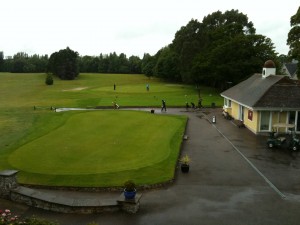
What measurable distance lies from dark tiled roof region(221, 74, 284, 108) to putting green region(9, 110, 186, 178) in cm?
723

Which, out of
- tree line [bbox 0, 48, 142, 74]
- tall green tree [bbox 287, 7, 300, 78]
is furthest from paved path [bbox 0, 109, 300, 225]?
tree line [bbox 0, 48, 142, 74]

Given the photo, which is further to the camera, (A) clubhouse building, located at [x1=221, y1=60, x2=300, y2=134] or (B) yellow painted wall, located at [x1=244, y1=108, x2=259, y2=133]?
(B) yellow painted wall, located at [x1=244, y1=108, x2=259, y2=133]

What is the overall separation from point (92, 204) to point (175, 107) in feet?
124

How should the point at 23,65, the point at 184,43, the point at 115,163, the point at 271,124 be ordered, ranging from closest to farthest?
the point at 115,163 < the point at 271,124 < the point at 184,43 < the point at 23,65

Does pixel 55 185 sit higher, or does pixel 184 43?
pixel 184 43

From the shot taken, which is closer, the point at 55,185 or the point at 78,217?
the point at 78,217

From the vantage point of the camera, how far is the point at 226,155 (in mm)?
24734

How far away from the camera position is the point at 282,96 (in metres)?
32.5

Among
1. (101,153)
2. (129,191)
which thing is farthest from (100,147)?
(129,191)

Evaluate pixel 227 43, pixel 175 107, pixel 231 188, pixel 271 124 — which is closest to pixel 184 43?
pixel 227 43

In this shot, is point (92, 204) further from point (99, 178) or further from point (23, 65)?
point (23, 65)

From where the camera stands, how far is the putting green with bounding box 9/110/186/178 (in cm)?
2081

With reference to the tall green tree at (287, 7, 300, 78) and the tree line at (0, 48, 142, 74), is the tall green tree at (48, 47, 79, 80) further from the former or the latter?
the tall green tree at (287, 7, 300, 78)

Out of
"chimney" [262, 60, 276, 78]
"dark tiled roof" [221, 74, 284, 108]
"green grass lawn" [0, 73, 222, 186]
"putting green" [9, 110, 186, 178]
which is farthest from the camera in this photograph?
"chimney" [262, 60, 276, 78]
